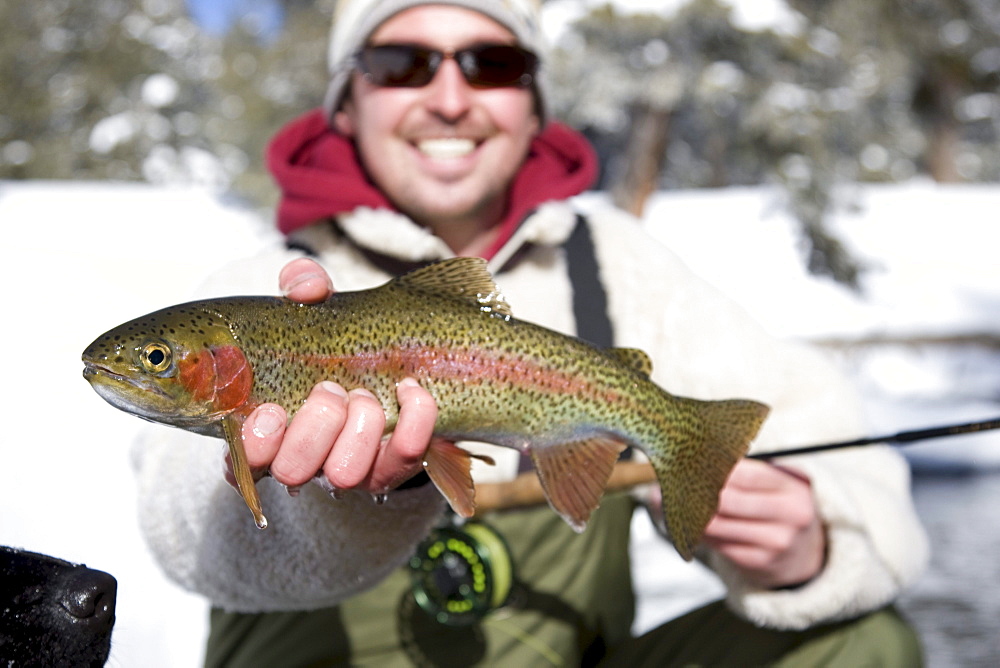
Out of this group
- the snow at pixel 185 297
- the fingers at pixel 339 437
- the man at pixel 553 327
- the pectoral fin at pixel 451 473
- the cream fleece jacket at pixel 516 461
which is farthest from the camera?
the man at pixel 553 327

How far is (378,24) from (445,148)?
1.38 feet

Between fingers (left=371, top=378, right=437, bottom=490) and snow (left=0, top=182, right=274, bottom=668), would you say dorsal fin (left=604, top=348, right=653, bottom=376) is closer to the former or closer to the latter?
fingers (left=371, top=378, right=437, bottom=490)

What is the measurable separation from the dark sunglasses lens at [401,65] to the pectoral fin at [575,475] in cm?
135

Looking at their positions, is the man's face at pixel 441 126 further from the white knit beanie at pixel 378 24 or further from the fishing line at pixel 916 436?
the fishing line at pixel 916 436

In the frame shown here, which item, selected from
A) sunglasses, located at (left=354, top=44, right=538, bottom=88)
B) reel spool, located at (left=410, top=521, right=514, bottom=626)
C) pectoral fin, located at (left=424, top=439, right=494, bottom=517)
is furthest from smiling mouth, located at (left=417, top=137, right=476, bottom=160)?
pectoral fin, located at (left=424, top=439, right=494, bottom=517)

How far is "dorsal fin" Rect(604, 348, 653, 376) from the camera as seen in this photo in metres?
1.58

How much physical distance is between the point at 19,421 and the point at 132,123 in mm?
16770

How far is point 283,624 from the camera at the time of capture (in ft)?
8.20

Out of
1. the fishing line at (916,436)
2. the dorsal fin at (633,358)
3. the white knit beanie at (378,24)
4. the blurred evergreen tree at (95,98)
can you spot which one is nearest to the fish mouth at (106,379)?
the dorsal fin at (633,358)

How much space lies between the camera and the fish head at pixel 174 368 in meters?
1.14

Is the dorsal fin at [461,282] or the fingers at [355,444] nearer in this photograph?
the fingers at [355,444]

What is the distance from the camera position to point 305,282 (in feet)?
4.39

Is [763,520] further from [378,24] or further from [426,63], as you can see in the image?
[378,24]

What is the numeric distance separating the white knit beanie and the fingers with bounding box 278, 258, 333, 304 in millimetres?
1353
